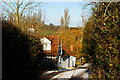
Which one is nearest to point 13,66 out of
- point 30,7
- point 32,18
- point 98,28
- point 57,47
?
point 98,28

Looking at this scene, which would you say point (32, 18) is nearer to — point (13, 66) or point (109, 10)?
point (13, 66)

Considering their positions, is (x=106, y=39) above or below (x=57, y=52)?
above

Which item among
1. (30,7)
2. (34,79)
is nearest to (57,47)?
(30,7)

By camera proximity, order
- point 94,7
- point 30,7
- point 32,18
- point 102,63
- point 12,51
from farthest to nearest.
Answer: point 30,7 < point 32,18 < point 12,51 < point 94,7 < point 102,63

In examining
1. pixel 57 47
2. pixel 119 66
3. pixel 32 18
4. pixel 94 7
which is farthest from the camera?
pixel 57 47

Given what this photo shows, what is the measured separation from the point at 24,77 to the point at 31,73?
1.06 m

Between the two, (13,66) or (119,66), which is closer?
(119,66)

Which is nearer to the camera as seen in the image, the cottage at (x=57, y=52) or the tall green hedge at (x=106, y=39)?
the tall green hedge at (x=106, y=39)

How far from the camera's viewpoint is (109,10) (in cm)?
348

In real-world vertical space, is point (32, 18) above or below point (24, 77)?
above

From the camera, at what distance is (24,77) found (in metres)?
6.30

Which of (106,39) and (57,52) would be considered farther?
(57,52)

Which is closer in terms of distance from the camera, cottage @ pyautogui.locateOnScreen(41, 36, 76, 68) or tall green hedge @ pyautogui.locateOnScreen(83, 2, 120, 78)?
tall green hedge @ pyautogui.locateOnScreen(83, 2, 120, 78)

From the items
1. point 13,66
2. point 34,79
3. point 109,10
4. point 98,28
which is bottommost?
point 34,79
